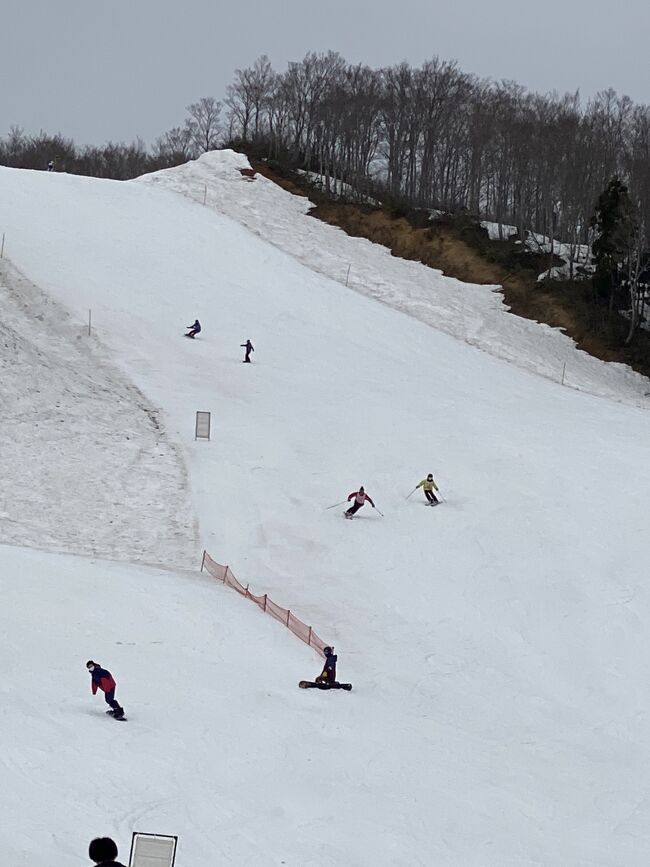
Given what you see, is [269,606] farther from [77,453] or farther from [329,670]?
[77,453]

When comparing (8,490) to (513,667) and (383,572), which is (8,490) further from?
(513,667)

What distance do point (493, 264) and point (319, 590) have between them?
3414 cm

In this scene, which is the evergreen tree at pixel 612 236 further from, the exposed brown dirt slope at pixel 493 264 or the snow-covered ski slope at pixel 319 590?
the snow-covered ski slope at pixel 319 590

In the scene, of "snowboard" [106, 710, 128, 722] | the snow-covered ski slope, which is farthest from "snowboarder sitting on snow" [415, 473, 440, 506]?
"snowboard" [106, 710, 128, 722]

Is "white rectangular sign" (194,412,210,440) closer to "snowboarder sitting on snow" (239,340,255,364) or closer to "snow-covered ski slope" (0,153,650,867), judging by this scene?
"snow-covered ski slope" (0,153,650,867)

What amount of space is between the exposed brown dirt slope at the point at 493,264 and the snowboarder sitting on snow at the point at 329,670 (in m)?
32.0

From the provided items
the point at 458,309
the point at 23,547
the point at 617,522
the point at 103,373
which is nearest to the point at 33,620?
the point at 23,547

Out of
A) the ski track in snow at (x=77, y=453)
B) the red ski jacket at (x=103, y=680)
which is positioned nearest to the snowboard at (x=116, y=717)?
the red ski jacket at (x=103, y=680)

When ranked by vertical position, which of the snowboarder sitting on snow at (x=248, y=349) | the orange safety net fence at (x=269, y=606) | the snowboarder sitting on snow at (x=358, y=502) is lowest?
the orange safety net fence at (x=269, y=606)

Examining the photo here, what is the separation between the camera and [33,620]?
55.7ft

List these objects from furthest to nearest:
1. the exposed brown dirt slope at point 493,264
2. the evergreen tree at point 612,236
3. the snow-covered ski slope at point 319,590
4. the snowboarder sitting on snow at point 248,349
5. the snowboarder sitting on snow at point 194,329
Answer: the evergreen tree at point 612,236 < the exposed brown dirt slope at point 493,264 < the snowboarder sitting on snow at point 194,329 < the snowboarder sitting on snow at point 248,349 < the snow-covered ski slope at point 319,590

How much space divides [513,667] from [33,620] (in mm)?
8651

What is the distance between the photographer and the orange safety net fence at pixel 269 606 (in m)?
18.4

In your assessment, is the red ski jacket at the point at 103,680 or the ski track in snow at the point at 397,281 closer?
the red ski jacket at the point at 103,680
